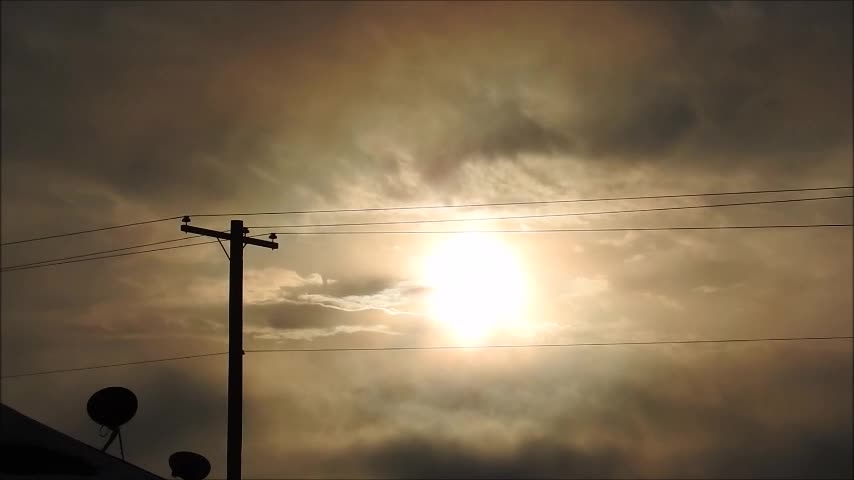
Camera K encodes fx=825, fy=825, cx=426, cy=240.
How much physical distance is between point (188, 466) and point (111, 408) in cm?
A: 376

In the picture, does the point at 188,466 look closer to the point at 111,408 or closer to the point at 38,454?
the point at 111,408

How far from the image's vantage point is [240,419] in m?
25.9

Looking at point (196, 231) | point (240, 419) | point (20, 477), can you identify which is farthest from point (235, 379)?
point (20, 477)

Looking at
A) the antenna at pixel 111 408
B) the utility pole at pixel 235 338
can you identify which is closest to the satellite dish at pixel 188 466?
the antenna at pixel 111 408

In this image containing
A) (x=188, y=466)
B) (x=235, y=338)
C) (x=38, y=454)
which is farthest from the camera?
(x=188, y=466)

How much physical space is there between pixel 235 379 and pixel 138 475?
13.7 ft

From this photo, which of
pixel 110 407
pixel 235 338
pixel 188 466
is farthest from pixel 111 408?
pixel 235 338

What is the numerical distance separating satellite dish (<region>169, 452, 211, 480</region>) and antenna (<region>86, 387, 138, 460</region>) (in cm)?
232

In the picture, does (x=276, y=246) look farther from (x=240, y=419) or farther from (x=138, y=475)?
(x=138, y=475)

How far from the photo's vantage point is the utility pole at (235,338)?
25781 mm

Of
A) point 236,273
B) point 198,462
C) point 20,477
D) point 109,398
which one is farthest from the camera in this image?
point 198,462

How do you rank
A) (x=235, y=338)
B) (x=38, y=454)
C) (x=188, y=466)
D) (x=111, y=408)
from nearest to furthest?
1. (x=38, y=454)
2. (x=235, y=338)
3. (x=111, y=408)
4. (x=188, y=466)

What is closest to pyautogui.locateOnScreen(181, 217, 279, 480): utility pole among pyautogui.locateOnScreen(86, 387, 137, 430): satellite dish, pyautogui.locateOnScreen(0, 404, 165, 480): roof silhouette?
pyautogui.locateOnScreen(0, 404, 165, 480): roof silhouette

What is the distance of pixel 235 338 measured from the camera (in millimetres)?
26531
